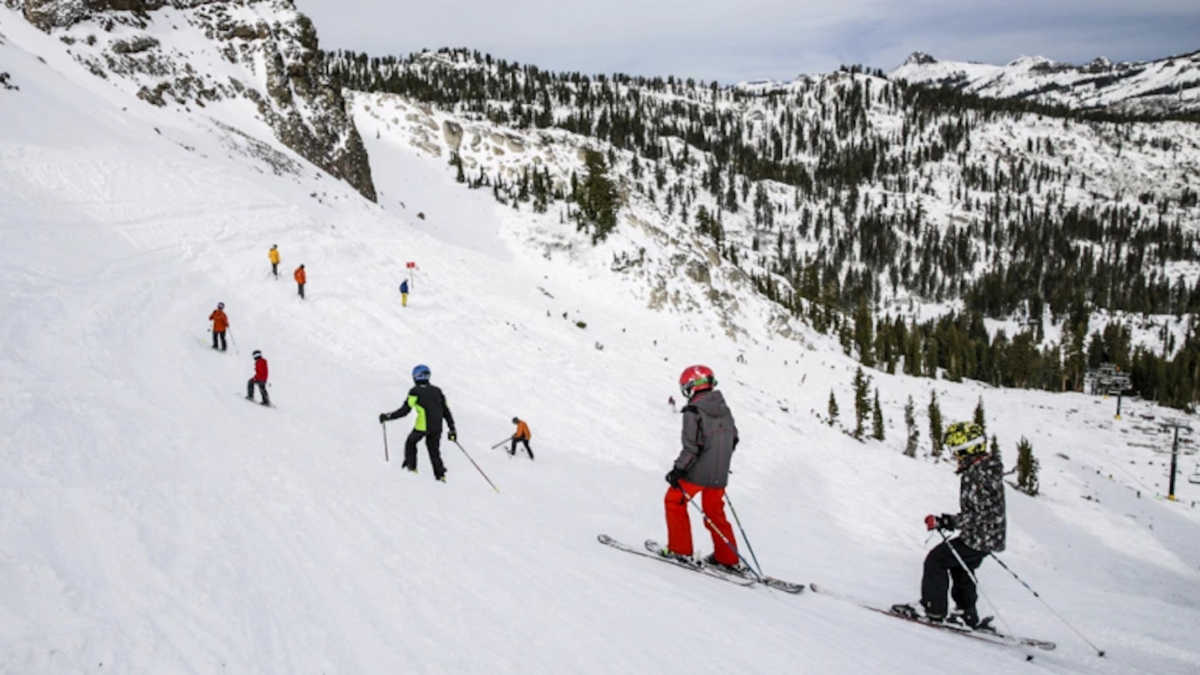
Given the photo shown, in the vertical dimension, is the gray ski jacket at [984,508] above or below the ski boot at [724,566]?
above

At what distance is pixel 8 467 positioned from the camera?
5.62 metres

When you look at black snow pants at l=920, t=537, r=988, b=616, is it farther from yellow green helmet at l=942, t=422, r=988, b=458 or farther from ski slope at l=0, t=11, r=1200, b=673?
yellow green helmet at l=942, t=422, r=988, b=458

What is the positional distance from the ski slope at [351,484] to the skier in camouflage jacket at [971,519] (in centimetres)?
76

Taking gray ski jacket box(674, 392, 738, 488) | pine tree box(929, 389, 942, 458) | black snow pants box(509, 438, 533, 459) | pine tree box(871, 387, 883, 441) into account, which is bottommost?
pine tree box(929, 389, 942, 458)

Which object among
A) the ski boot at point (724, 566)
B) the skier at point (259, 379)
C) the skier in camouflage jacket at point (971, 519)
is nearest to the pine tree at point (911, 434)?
the skier in camouflage jacket at point (971, 519)

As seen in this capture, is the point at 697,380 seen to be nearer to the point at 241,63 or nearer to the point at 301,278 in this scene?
the point at 301,278

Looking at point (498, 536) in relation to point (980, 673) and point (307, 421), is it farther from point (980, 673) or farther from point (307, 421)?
point (307, 421)

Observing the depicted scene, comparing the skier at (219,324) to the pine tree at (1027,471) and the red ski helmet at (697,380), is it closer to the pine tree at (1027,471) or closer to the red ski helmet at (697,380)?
the red ski helmet at (697,380)

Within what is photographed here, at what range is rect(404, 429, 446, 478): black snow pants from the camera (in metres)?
9.91

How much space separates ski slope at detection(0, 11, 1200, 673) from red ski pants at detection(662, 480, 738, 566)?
48 cm

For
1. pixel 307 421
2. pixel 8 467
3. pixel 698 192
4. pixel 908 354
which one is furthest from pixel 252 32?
pixel 698 192

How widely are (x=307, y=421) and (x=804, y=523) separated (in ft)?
43.1

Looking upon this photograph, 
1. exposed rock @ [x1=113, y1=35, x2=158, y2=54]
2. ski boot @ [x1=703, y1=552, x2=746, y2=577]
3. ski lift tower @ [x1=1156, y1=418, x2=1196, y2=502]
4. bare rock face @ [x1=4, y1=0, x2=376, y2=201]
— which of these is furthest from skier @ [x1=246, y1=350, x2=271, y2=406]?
ski lift tower @ [x1=1156, y1=418, x2=1196, y2=502]

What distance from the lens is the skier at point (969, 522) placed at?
21.7 ft
